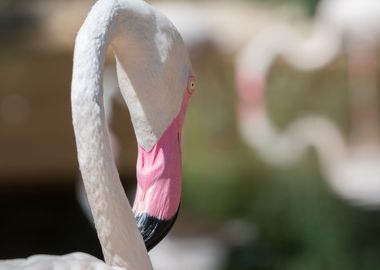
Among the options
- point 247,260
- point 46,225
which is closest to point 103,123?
point 247,260

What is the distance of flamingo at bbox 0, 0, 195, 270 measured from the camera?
5.31 ft

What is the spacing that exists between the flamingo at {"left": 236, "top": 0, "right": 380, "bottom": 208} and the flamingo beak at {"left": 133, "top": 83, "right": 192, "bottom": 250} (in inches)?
198

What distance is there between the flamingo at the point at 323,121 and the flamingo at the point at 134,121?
5.04m

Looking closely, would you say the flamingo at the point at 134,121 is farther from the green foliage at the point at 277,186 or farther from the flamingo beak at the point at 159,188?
the green foliage at the point at 277,186

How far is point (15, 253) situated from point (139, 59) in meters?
4.70

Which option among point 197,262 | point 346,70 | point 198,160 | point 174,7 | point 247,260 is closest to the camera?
point 197,262

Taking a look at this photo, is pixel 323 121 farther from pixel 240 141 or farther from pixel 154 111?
pixel 154 111

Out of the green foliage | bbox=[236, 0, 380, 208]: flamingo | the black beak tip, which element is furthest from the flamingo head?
bbox=[236, 0, 380, 208]: flamingo

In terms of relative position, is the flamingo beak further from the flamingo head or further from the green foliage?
the green foliage

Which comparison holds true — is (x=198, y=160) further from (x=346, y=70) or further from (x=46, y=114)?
(x=346, y=70)

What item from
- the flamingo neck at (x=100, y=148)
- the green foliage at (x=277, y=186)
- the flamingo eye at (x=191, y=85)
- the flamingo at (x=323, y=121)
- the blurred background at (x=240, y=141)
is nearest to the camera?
the flamingo neck at (x=100, y=148)

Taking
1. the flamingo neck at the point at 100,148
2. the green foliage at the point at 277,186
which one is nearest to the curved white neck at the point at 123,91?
the flamingo neck at the point at 100,148

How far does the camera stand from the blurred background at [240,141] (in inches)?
240

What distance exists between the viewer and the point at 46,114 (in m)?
10.3
